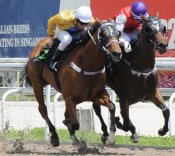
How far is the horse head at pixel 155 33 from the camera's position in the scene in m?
9.43

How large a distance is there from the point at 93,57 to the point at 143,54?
2.26ft

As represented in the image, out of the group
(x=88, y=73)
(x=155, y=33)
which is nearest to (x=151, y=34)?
(x=155, y=33)

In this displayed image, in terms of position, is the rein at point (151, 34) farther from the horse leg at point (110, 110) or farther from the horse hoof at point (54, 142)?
the horse hoof at point (54, 142)

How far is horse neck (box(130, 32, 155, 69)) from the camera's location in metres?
9.88

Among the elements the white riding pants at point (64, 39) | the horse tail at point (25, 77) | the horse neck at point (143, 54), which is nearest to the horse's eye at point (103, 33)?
the horse neck at point (143, 54)

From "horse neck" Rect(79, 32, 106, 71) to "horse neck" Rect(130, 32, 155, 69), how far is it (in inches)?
22.1

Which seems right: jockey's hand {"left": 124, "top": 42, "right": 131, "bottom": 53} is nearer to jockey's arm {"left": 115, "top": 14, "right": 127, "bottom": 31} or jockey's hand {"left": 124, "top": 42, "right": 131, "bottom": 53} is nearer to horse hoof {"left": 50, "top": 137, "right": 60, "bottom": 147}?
jockey's arm {"left": 115, "top": 14, "right": 127, "bottom": 31}

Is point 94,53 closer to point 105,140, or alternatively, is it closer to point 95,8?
point 105,140

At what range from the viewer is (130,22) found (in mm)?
10297

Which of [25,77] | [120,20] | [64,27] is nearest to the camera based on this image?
[120,20]

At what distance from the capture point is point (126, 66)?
1020cm

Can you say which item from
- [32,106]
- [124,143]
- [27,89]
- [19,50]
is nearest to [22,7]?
[19,50]

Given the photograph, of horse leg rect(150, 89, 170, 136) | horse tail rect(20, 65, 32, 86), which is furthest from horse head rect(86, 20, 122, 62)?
horse tail rect(20, 65, 32, 86)

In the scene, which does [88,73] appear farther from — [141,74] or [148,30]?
[148,30]
